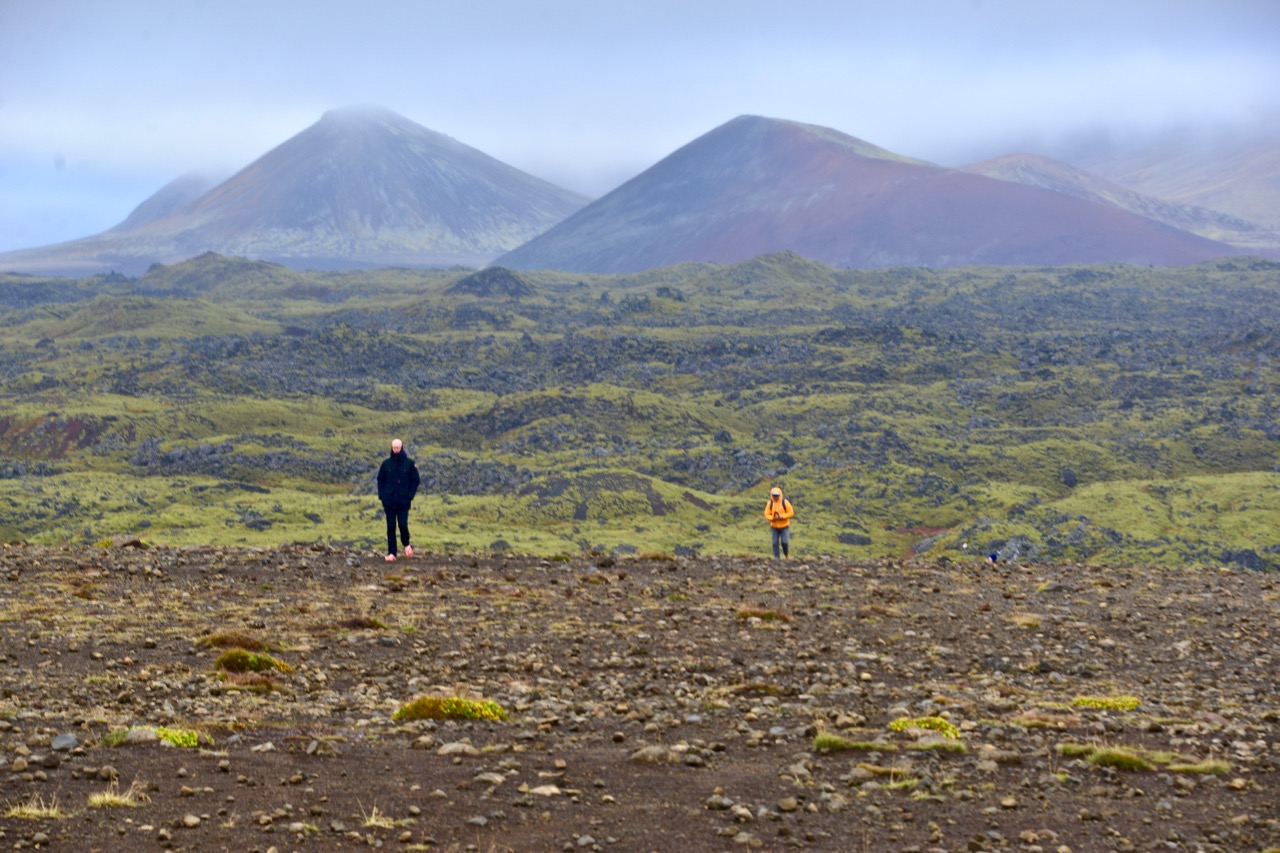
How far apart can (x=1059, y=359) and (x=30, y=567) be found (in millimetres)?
140426

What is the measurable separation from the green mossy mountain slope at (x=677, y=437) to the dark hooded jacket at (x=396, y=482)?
3093cm

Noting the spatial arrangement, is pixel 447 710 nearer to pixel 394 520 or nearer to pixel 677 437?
pixel 394 520

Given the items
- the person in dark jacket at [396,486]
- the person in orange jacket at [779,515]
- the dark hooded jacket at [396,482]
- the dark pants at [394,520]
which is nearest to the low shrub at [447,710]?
the person in dark jacket at [396,486]

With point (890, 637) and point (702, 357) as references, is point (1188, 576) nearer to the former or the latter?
point (890, 637)

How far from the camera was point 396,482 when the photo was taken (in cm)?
3003

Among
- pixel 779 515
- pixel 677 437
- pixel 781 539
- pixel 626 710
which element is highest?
pixel 626 710

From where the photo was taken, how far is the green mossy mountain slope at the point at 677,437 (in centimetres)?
7319

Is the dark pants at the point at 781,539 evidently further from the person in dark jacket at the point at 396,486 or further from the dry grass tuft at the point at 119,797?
the dry grass tuft at the point at 119,797

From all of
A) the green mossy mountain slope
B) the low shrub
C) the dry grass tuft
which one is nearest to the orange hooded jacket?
the low shrub

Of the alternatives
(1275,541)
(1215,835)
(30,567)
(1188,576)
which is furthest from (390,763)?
(1275,541)

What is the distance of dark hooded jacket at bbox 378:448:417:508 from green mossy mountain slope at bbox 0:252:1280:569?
30.9 metres

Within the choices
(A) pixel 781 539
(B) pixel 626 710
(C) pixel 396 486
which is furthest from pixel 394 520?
(B) pixel 626 710

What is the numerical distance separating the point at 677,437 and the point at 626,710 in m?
95.0

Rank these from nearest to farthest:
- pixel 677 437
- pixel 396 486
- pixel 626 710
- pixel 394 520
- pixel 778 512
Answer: pixel 626 710, pixel 396 486, pixel 394 520, pixel 778 512, pixel 677 437
